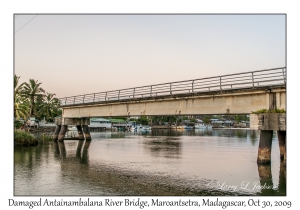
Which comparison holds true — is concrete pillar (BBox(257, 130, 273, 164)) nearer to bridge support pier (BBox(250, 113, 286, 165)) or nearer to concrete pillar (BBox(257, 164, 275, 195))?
bridge support pier (BBox(250, 113, 286, 165))

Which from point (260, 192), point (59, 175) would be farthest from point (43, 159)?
point (260, 192)

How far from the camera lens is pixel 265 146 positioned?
89.0ft

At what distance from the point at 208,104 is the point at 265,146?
258 inches

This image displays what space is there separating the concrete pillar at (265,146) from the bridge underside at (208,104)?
215cm

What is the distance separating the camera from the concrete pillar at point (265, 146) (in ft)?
86.7

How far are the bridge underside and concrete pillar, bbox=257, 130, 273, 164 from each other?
215 centimetres

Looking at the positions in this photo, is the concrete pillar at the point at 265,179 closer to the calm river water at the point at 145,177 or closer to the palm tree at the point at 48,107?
the calm river water at the point at 145,177

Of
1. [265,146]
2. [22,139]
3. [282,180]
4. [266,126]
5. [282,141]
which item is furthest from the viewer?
[22,139]

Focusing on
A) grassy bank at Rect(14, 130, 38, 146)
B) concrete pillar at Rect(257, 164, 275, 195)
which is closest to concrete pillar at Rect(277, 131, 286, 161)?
concrete pillar at Rect(257, 164, 275, 195)

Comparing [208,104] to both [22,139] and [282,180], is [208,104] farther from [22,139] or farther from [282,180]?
[22,139]

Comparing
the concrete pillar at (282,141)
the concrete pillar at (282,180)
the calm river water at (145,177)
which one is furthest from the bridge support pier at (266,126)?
the concrete pillar at (282,141)

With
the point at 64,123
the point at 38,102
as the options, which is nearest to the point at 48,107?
the point at 38,102

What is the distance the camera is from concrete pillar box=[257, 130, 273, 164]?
26.4 metres

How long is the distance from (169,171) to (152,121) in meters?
157
